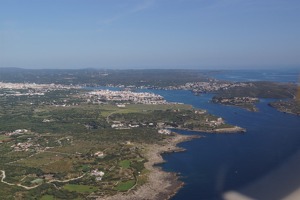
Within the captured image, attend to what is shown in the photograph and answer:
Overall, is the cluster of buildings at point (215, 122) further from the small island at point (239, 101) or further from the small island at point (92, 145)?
the small island at point (239, 101)

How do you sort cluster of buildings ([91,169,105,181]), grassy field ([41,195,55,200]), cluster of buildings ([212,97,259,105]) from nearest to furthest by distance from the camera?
1. grassy field ([41,195,55,200])
2. cluster of buildings ([91,169,105,181])
3. cluster of buildings ([212,97,259,105])

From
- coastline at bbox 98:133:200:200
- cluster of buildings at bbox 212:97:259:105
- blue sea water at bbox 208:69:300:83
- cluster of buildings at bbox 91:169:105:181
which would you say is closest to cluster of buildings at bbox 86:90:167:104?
cluster of buildings at bbox 212:97:259:105

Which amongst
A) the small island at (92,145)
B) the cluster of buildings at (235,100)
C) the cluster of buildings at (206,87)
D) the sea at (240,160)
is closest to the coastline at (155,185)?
the small island at (92,145)

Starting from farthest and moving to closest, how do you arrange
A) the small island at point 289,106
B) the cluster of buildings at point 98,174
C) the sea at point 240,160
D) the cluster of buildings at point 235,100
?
the cluster of buildings at point 235,100, the small island at point 289,106, the cluster of buildings at point 98,174, the sea at point 240,160

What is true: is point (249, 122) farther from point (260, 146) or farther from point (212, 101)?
point (212, 101)

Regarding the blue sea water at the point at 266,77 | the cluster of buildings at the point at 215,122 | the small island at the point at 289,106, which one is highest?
the small island at the point at 289,106

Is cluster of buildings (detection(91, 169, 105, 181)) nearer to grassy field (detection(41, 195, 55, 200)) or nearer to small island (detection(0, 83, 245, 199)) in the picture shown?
small island (detection(0, 83, 245, 199))

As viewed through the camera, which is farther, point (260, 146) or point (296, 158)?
point (260, 146)

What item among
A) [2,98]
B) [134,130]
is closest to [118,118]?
[134,130]
